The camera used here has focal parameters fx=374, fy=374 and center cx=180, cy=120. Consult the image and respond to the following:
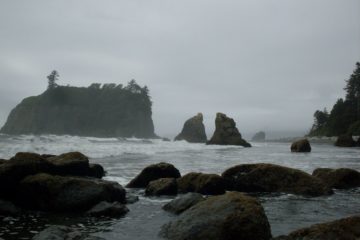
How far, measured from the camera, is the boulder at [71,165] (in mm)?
14681

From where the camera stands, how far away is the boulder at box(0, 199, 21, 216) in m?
10.6

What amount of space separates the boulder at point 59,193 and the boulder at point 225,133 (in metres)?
59.9

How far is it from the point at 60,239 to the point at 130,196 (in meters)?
5.58

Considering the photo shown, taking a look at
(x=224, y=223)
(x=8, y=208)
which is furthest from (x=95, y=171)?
(x=224, y=223)

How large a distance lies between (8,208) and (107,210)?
285 centimetres

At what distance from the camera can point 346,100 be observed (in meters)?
103

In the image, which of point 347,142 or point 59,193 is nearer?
point 59,193

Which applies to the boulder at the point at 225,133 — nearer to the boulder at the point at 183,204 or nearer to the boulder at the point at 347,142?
the boulder at the point at 347,142

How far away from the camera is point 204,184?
14289 millimetres

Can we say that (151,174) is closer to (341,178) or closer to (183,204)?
(183,204)

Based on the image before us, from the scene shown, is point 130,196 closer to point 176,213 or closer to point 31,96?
point 176,213

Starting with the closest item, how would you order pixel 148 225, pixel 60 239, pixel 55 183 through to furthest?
pixel 60 239, pixel 148 225, pixel 55 183

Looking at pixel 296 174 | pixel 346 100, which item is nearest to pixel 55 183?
pixel 296 174

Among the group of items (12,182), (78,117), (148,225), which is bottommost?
(148,225)
